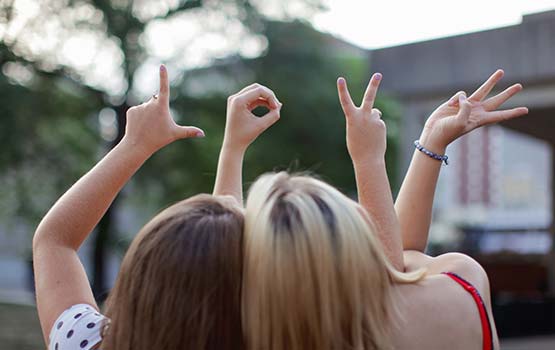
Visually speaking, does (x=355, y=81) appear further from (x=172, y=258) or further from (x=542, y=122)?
(x=172, y=258)

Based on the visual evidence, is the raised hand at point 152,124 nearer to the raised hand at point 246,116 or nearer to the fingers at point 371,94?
the raised hand at point 246,116

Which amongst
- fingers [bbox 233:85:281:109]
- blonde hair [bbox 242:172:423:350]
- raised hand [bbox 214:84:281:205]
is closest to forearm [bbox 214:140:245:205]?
raised hand [bbox 214:84:281:205]

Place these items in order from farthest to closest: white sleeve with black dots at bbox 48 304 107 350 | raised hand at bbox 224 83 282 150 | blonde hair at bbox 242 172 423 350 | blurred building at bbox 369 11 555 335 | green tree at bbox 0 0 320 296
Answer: green tree at bbox 0 0 320 296 → blurred building at bbox 369 11 555 335 → raised hand at bbox 224 83 282 150 → white sleeve with black dots at bbox 48 304 107 350 → blonde hair at bbox 242 172 423 350

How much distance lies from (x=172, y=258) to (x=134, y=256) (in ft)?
0.26

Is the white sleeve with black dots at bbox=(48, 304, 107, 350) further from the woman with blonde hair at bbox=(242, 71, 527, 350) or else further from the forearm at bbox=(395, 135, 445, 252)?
the forearm at bbox=(395, 135, 445, 252)

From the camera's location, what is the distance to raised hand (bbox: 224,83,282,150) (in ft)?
5.44

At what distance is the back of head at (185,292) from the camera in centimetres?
124

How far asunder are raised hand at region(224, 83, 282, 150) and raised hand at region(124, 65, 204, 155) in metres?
0.18

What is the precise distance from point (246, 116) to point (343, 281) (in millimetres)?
596

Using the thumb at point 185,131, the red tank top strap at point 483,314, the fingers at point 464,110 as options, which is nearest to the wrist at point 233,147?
the thumb at point 185,131

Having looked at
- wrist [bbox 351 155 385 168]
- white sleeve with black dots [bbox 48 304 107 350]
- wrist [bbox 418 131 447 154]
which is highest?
wrist [bbox 418 131 447 154]

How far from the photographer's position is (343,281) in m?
1.21

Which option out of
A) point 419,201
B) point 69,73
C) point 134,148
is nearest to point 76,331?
point 134,148

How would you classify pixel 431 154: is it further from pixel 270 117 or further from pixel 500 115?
pixel 270 117
